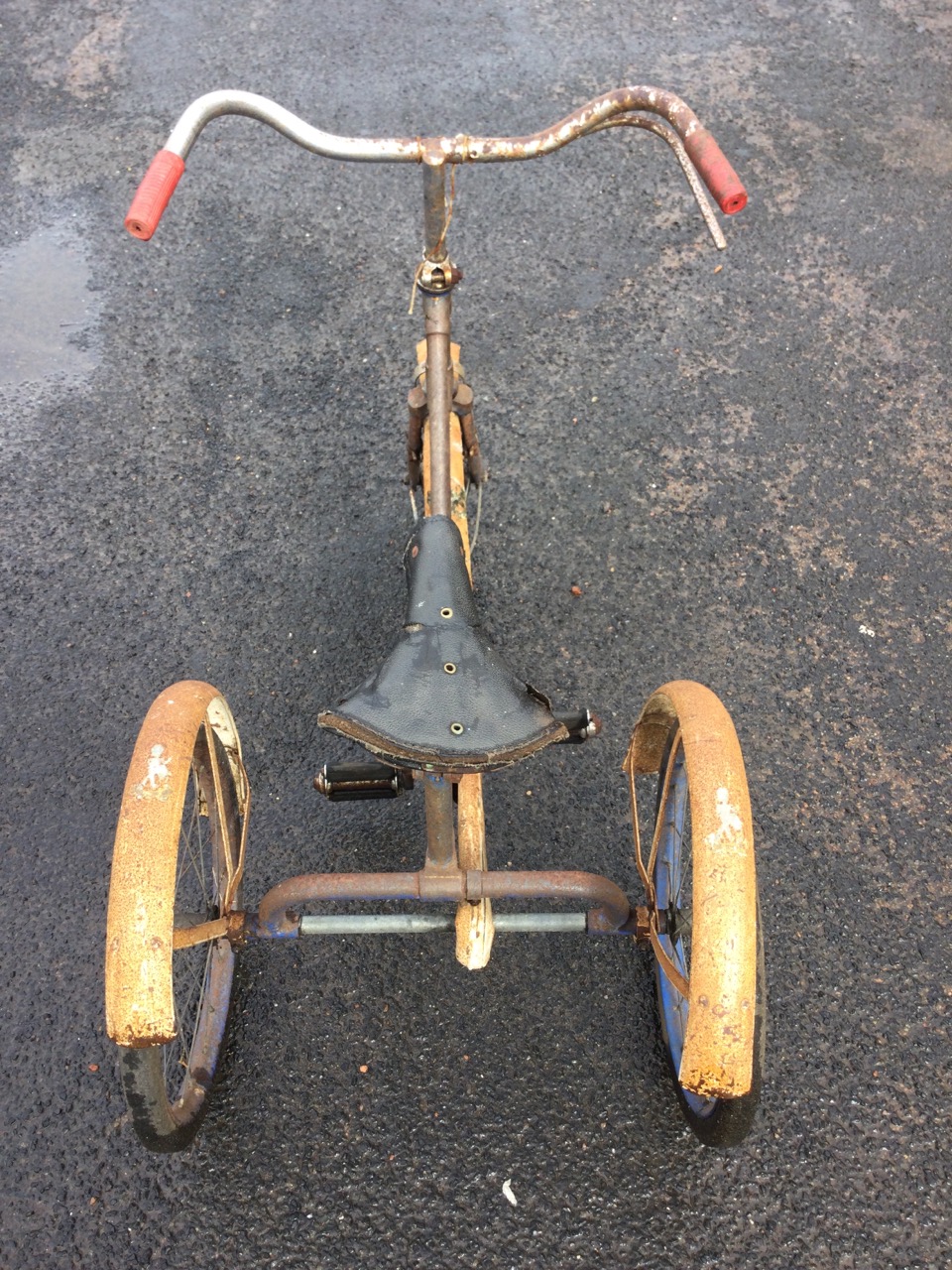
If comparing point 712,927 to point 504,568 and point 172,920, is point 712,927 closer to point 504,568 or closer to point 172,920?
point 172,920

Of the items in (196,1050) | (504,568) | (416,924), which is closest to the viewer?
(416,924)

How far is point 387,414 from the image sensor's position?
11.5 ft

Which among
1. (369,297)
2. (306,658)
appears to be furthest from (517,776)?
(369,297)

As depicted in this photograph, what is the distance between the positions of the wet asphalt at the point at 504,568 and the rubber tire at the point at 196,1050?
100 mm

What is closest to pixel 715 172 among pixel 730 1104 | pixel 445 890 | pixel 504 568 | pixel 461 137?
pixel 461 137

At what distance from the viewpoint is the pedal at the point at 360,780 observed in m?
2.07

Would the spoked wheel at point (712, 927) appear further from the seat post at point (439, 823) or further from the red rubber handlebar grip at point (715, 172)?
the red rubber handlebar grip at point (715, 172)

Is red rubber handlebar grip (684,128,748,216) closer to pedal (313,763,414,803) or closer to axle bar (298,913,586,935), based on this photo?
pedal (313,763,414,803)

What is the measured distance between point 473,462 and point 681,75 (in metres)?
2.99

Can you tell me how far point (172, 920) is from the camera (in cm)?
170

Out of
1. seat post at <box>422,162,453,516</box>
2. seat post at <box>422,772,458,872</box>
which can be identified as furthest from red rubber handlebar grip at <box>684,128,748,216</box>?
seat post at <box>422,772,458,872</box>

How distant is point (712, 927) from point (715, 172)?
4.36ft

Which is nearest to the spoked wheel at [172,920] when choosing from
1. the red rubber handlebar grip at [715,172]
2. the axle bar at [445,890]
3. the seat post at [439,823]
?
the axle bar at [445,890]

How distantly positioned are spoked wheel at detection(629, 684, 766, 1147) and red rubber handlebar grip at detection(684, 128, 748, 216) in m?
0.91
